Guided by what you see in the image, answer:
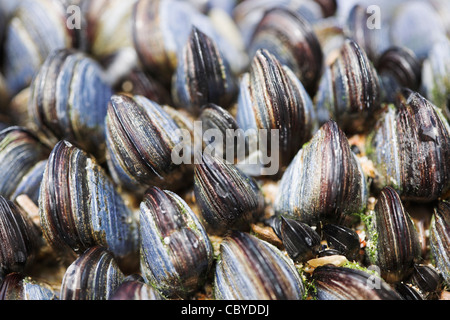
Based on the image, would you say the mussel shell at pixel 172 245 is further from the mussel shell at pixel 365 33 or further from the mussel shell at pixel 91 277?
the mussel shell at pixel 365 33

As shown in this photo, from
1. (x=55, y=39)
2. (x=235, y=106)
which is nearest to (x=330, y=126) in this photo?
(x=235, y=106)

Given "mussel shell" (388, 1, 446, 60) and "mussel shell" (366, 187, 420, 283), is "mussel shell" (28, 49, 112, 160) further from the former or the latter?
"mussel shell" (388, 1, 446, 60)

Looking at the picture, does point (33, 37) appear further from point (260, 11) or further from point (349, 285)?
point (349, 285)

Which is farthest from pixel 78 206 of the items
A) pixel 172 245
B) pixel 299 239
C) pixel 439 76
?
pixel 439 76

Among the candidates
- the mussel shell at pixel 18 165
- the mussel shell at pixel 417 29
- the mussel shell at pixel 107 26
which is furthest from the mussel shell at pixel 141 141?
the mussel shell at pixel 417 29

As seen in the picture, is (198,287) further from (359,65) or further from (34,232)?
(359,65)
